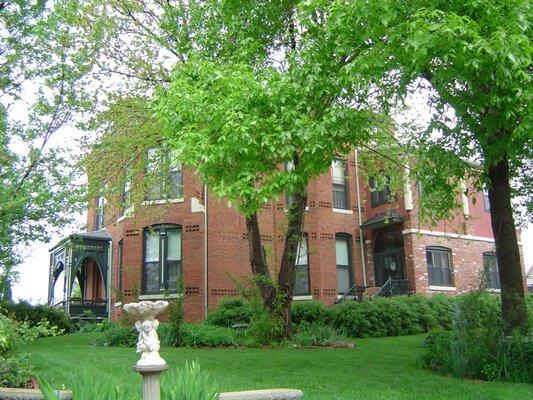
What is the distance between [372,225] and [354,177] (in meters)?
2.41

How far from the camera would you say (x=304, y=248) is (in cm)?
2466

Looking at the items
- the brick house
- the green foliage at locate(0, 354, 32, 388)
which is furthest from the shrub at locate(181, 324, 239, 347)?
the green foliage at locate(0, 354, 32, 388)

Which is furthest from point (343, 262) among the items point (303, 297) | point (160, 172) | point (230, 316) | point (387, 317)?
point (160, 172)

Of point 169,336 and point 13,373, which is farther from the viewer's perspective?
point 169,336

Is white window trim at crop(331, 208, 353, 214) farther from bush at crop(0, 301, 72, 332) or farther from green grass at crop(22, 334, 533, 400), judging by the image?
bush at crop(0, 301, 72, 332)

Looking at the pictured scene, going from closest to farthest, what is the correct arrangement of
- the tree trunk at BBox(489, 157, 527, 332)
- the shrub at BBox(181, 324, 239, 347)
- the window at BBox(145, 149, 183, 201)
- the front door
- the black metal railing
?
the tree trunk at BBox(489, 157, 527, 332) < the shrub at BBox(181, 324, 239, 347) < the window at BBox(145, 149, 183, 201) < the black metal railing < the front door

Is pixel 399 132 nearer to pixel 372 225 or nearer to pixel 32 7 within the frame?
pixel 372 225

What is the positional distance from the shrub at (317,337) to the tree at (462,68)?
16.6 ft

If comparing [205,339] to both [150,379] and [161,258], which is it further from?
[150,379]

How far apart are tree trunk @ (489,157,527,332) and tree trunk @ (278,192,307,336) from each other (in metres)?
5.07

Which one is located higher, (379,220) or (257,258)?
(379,220)

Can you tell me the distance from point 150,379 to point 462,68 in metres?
6.27

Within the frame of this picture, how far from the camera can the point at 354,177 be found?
2675 cm

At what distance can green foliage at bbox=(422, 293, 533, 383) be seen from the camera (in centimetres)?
1007
